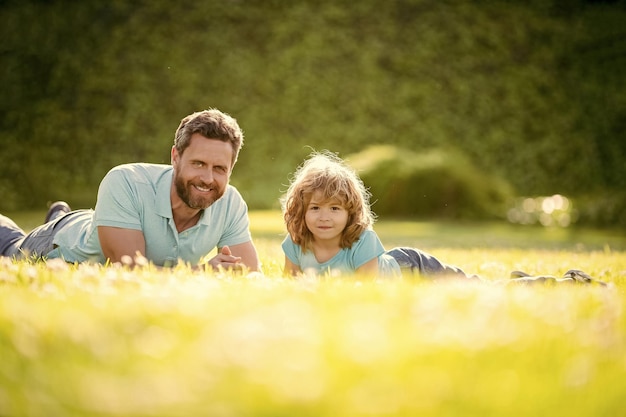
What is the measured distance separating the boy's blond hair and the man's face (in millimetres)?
491

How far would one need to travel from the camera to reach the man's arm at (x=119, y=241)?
3727 mm

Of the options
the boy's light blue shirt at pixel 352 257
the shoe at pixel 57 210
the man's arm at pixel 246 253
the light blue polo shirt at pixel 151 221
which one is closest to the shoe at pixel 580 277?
the boy's light blue shirt at pixel 352 257

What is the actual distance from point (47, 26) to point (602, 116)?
15747mm

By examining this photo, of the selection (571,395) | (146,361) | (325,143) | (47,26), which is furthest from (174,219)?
(47,26)

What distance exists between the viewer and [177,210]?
13.1 feet

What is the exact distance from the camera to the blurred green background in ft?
53.7

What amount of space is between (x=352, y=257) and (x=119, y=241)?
138 cm

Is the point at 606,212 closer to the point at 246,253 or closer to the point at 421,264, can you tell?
the point at 421,264

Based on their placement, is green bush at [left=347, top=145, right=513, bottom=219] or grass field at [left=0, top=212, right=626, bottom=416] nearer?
grass field at [left=0, top=212, right=626, bottom=416]

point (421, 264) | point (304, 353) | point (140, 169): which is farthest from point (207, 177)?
point (304, 353)

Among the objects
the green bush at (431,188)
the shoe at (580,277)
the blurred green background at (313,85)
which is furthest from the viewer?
the blurred green background at (313,85)

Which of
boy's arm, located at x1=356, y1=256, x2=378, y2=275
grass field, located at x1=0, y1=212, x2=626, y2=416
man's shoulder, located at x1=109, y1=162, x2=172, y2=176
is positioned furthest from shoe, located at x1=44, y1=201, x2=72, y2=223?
grass field, located at x1=0, y1=212, x2=626, y2=416

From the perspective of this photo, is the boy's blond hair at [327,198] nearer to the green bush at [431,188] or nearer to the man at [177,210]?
the man at [177,210]

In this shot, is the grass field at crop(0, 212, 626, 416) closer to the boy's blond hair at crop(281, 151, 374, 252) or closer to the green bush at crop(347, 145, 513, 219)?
the boy's blond hair at crop(281, 151, 374, 252)
